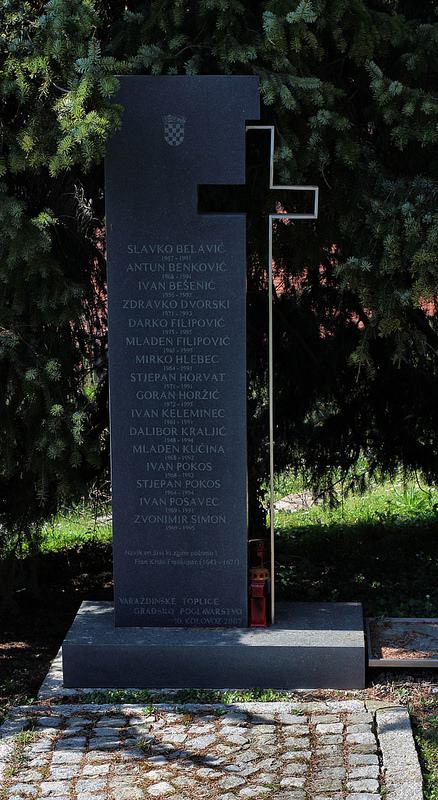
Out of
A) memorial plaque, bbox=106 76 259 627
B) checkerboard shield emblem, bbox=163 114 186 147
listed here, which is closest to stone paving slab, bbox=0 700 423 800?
memorial plaque, bbox=106 76 259 627

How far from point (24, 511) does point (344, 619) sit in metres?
1.86

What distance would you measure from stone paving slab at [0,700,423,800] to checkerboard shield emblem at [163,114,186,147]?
8.36 ft

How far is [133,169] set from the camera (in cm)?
428

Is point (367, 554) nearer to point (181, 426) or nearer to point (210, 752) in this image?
point (181, 426)

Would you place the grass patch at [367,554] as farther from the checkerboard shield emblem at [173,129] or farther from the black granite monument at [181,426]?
the checkerboard shield emblem at [173,129]

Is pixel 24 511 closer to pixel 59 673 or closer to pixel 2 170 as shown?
pixel 59 673

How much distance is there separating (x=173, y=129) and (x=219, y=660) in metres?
2.45

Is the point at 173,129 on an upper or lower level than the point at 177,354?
upper

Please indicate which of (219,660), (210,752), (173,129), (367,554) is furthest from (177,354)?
(367,554)

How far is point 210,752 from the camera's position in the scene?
145 inches

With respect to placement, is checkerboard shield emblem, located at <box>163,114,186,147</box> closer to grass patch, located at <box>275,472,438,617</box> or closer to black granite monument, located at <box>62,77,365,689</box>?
black granite monument, located at <box>62,77,365,689</box>

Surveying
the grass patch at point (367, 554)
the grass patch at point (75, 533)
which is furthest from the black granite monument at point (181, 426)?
the grass patch at point (75, 533)

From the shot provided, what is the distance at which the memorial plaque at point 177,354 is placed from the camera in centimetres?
426

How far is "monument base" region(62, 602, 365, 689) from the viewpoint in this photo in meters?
4.25
